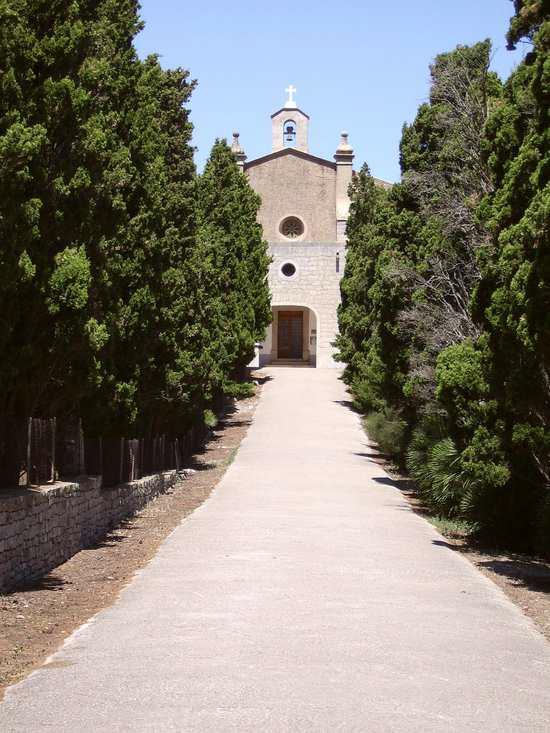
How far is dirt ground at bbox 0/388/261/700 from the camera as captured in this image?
324 inches

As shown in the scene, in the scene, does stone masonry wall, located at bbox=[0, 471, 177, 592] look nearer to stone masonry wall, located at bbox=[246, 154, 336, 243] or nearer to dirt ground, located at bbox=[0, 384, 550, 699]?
dirt ground, located at bbox=[0, 384, 550, 699]

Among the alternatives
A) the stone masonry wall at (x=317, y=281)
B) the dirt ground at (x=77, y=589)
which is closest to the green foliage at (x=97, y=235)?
the dirt ground at (x=77, y=589)

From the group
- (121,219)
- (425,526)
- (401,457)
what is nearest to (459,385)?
(425,526)

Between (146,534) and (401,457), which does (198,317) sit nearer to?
(401,457)

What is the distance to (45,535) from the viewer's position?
39.5ft

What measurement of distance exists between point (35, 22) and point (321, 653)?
807cm

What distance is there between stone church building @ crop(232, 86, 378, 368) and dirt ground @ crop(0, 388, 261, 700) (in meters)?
31.9

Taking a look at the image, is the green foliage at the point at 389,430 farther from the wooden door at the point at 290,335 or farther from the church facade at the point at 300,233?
the wooden door at the point at 290,335

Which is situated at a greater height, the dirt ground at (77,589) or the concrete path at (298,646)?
the concrete path at (298,646)

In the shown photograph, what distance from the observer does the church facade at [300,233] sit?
53.2m

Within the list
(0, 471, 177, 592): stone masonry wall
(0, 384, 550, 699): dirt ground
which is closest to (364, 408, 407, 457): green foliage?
(0, 384, 550, 699): dirt ground

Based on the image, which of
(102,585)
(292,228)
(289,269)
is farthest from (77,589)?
(292,228)

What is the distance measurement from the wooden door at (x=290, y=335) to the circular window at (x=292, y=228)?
13.8 feet

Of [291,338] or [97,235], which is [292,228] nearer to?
[291,338]
